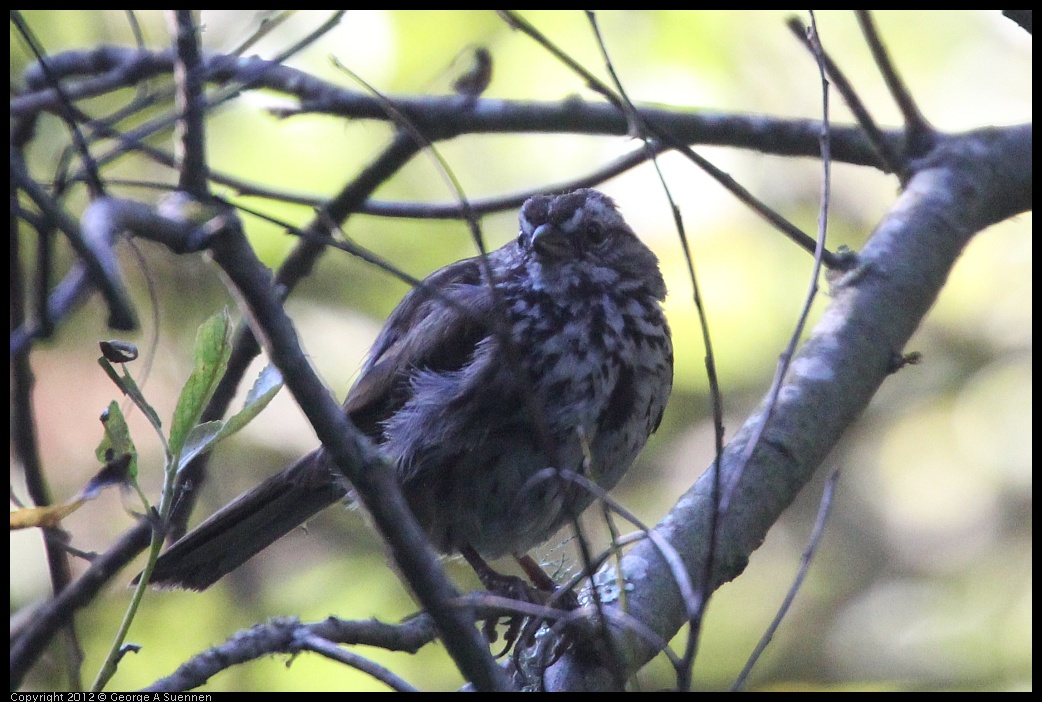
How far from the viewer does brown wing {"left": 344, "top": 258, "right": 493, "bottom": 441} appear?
360 centimetres

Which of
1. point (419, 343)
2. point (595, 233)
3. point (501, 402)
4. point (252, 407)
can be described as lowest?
point (252, 407)

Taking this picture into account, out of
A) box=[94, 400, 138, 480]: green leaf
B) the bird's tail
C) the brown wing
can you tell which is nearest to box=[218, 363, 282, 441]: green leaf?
box=[94, 400, 138, 480]: green leaf

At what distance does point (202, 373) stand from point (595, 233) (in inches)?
91.6

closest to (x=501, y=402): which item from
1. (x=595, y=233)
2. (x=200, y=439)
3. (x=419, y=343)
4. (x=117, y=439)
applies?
(x=419, y=343)

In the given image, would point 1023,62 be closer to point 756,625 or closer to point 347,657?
point 756,625

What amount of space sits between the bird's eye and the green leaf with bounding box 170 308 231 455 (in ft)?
7.33

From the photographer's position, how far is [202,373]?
6.37 ft

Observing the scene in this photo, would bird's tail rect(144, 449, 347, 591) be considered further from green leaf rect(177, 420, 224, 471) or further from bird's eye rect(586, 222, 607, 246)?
green leaf rect(177, 420, 224, 471)

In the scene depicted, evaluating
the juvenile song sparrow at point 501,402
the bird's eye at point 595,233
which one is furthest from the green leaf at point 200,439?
the bird's eye at point 595,233

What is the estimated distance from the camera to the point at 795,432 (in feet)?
10.4

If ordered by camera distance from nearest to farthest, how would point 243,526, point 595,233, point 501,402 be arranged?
point 501,402
point 243,526
point 595,233

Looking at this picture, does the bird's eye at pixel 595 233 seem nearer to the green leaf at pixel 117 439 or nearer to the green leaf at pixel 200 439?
the green leaf at pixel 200 439

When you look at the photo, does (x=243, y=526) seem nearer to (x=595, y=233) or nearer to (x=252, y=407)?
(x=595, y=233)

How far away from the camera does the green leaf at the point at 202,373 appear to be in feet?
6.35
